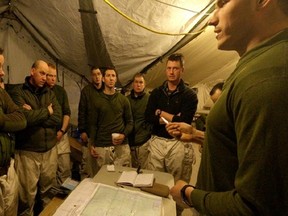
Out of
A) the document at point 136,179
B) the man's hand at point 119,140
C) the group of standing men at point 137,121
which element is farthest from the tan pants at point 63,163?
the document at point 136,179

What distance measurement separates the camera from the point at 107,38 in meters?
2.13

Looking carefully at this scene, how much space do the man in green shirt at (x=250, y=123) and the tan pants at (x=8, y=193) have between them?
60.7 inches

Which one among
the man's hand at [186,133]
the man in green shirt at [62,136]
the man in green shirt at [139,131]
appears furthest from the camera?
the man in green shirt at [139,131]

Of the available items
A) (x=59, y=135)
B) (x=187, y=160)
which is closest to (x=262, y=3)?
(x=187, y=160)

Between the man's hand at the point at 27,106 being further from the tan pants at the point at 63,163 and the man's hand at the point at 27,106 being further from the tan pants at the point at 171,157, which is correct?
the tan pants at the point at 171,157

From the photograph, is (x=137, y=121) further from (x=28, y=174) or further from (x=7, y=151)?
(x=7, y=151)

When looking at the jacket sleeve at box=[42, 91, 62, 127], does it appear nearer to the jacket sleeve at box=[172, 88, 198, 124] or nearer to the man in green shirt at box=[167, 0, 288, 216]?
the jacket sleeve at box=[172, 88, 198, 124]

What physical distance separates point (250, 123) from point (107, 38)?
184cm

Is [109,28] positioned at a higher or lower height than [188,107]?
higher

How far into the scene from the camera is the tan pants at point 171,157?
2.16 meters

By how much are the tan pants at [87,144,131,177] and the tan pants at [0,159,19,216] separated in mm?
797

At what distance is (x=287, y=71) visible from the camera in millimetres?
479

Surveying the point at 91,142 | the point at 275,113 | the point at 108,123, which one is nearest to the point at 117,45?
the point at 108,123

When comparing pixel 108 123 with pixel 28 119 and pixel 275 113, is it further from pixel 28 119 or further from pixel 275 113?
pixel 275 113
